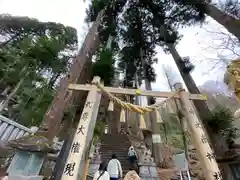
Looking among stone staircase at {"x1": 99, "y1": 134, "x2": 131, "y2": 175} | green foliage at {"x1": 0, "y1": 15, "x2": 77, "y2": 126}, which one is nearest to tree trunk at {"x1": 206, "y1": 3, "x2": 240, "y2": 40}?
stone staircase at {"x1": 99, "y1": 134, "x2": 131, "y2": 175}

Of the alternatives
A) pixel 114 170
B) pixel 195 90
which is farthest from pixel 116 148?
pixel 195 90

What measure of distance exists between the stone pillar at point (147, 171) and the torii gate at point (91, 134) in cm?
409

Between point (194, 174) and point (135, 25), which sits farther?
point (135, 25)

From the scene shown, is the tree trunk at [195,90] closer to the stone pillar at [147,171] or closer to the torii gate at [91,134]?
the torii gate at [91,134]

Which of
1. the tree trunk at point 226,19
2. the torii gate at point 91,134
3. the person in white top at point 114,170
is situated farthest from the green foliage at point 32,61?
the tree trunk at point 226,19

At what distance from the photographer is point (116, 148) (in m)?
11.0

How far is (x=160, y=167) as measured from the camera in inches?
337

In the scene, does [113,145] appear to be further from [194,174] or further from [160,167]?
[194,174]

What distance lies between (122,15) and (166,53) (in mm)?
3356

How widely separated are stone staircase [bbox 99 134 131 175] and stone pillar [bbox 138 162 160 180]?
5.19 feet

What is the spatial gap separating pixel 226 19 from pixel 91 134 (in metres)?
4.84

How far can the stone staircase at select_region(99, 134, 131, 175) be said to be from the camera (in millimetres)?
9531

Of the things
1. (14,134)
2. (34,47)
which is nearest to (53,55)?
(34,47)

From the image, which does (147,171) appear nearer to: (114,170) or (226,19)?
(114,170)
